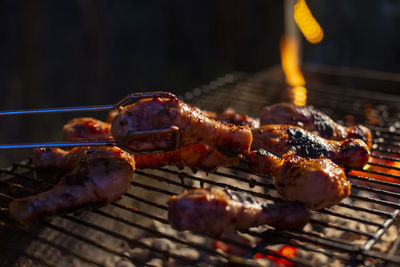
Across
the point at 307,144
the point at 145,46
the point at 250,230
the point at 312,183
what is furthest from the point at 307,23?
the point at 250,230

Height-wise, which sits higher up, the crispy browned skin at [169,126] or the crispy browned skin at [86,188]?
the crispy browned skin at [169,126]

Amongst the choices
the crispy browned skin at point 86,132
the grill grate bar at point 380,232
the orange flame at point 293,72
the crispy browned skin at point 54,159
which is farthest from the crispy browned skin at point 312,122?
the crispy browned skin at point 54,159

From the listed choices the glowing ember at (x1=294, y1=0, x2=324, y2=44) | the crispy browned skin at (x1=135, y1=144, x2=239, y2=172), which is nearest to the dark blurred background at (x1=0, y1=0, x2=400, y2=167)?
the glowing ember at (x1=294, y1=0, x2=324, y2=44)

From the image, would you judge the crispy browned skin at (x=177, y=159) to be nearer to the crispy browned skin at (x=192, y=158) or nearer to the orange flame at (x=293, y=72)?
the crispy browned skin at (x=192, y=158)

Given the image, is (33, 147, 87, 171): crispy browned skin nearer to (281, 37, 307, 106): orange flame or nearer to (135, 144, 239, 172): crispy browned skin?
(135, 144, 239, 172): crispy browned skin

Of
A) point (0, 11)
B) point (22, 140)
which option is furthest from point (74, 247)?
point (0, 11)

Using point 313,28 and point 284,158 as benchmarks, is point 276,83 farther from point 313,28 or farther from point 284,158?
point 313,28

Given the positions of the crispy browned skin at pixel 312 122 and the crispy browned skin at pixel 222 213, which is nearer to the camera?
the crispy browned skin at pixel 222 213
